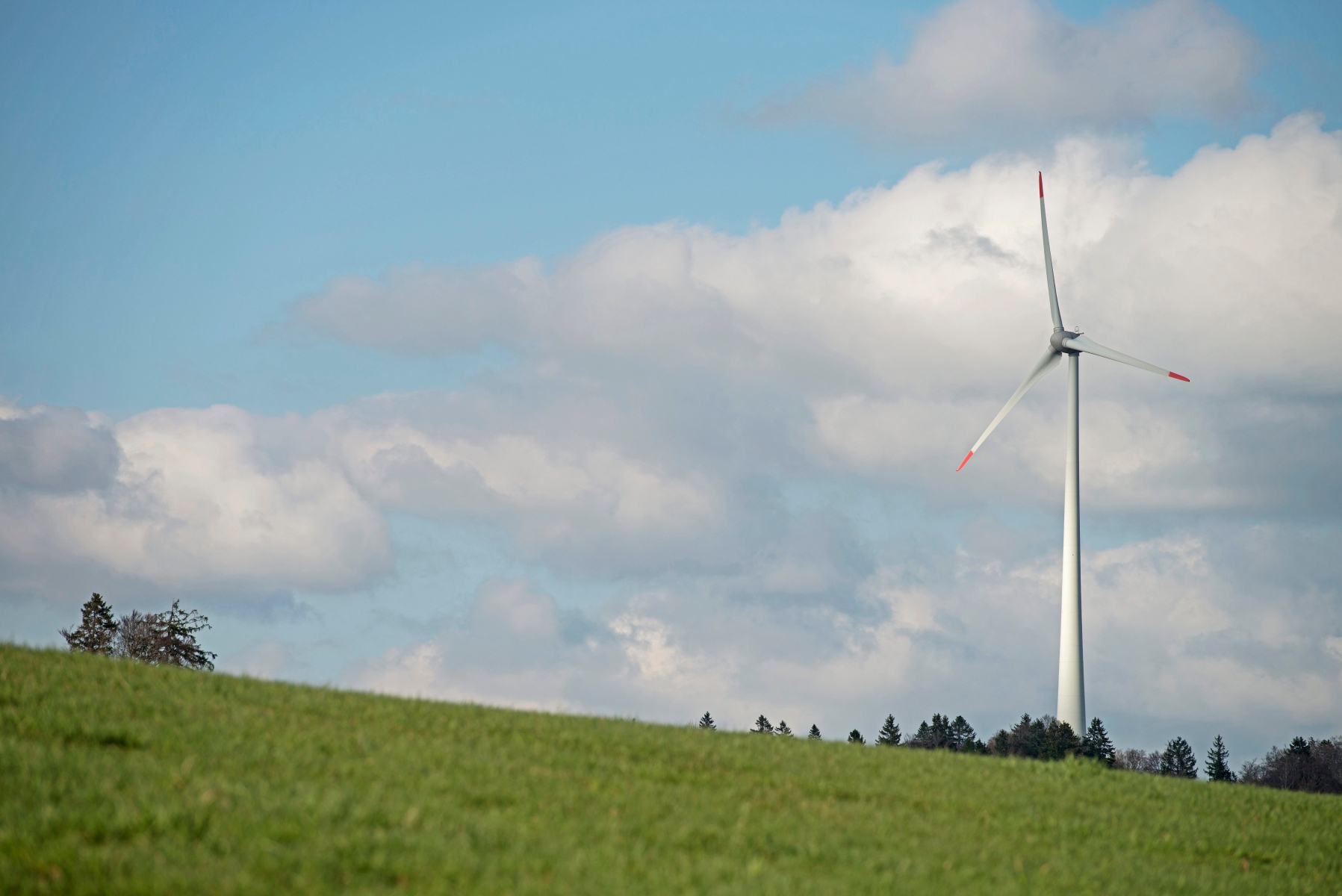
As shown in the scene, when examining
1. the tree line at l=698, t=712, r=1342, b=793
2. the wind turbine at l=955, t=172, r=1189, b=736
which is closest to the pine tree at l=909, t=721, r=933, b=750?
the tree line at l=698, t=712, r=1342, b=793

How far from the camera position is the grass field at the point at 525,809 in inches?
445

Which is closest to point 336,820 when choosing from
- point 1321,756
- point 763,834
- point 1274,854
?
point 763,834

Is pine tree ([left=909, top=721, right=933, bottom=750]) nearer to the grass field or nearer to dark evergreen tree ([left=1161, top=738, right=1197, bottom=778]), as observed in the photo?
dark evergreen tree ([left=1161, top=738, right=1197, bottom=778])

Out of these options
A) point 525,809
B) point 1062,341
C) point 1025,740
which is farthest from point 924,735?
Result: point 525,809

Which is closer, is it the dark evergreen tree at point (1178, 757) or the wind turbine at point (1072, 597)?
the wind turbine at point (1072, 597)

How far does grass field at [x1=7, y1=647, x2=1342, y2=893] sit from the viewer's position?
11.3 m

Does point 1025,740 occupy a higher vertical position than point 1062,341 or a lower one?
lower

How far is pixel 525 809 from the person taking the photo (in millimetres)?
14195

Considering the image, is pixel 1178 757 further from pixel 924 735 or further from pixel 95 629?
pixel 95 629

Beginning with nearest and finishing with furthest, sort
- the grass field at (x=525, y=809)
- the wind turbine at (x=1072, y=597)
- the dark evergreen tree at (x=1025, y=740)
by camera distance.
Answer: the grass field at (x=525, y=809) < the wind turbine at (x=1072, y=597) < the dark evergreen tree at (x=1025, y=740)

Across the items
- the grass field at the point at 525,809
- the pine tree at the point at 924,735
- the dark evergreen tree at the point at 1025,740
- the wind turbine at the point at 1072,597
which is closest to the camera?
the grass field at the point at 525,809

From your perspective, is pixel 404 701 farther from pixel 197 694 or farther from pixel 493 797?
pixel 493 797

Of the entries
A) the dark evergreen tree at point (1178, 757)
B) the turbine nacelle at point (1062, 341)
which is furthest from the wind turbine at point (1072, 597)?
the dark evergreen tree at point (1178, 757)

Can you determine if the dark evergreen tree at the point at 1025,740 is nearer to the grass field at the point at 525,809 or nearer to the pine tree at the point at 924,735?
the pine tree at the point at 924,735
